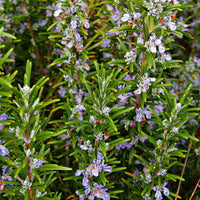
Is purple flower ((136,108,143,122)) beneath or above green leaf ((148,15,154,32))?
beneath

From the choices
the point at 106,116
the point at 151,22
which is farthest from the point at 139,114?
the point at 151,22

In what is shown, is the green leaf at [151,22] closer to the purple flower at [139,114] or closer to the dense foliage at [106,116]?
the dense foliage at [106,116]

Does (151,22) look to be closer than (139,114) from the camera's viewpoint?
Yes

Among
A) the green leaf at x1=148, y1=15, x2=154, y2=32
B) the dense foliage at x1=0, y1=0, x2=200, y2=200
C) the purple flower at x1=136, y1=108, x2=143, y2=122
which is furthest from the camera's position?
the purple flower at x1=136, y1=108, x2=143, y2=122

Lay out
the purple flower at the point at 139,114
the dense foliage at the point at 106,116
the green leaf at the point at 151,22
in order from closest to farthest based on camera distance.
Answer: the dense foliage at the point at 106,116 < the green leaf at the point at 151,22 < the purple flower at the point at 139,114

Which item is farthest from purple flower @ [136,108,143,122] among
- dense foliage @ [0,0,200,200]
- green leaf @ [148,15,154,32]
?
green leaf @ [148,15,154,32]

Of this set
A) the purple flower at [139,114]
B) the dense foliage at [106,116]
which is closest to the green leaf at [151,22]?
the dense foliage at [106,116]

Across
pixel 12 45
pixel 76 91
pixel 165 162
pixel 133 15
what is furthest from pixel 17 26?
pixel 165 162

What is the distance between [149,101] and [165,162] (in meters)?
0.57

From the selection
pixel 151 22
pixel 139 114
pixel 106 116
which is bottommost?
pixel 139 114

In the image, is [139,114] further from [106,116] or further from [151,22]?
[151,22]

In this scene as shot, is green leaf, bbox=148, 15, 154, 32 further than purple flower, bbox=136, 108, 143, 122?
No

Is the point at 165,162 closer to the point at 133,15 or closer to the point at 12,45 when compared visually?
the point at 133,15

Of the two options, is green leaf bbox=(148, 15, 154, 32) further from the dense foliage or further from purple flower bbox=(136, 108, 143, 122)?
purple flower bbox=(136, 108, 143, 122)
